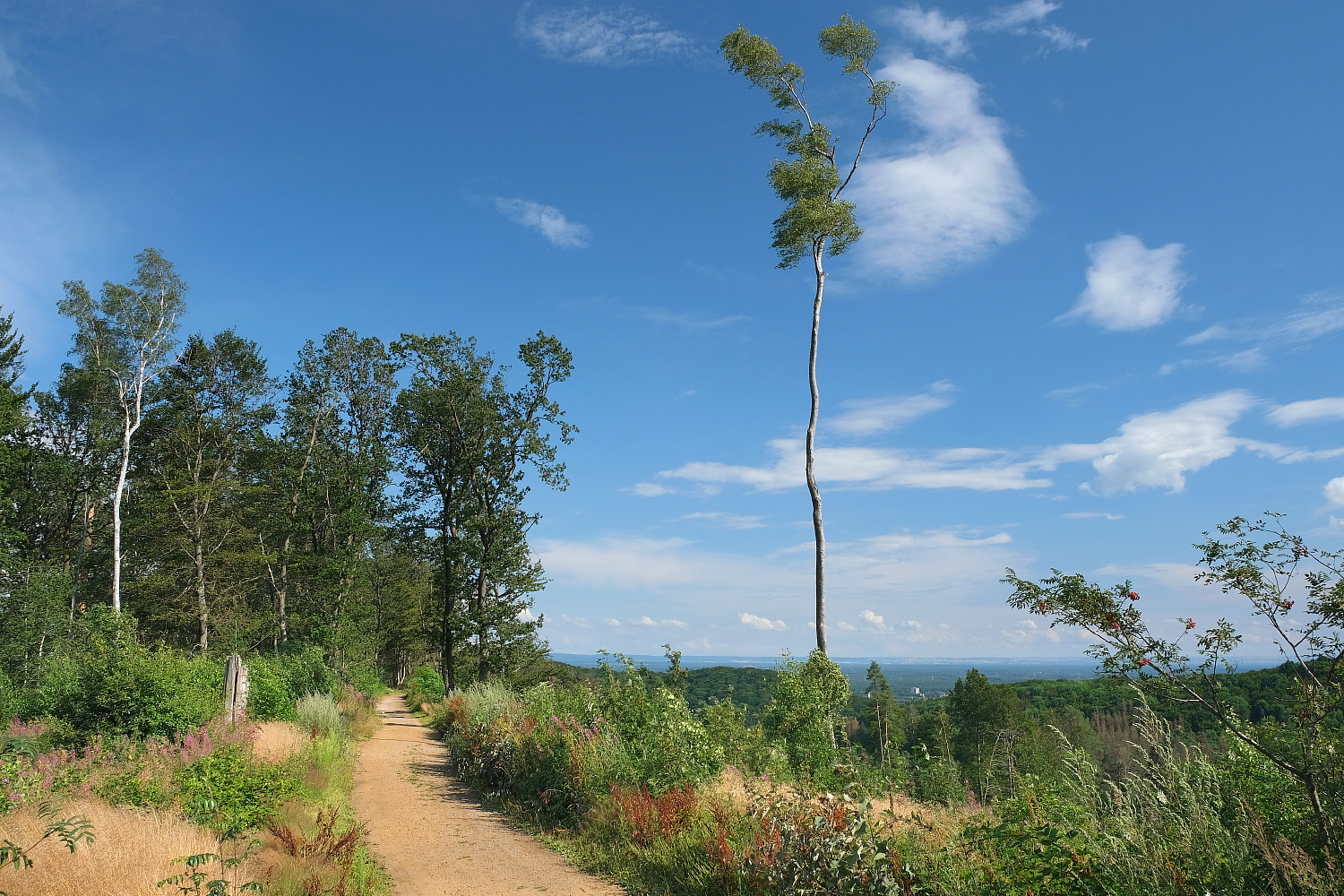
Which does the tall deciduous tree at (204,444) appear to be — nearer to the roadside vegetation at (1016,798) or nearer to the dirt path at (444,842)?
the dirt path at (444,842)

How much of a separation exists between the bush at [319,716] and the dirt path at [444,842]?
1205mm

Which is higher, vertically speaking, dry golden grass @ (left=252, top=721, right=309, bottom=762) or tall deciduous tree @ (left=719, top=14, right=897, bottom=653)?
tall deciduous tree @ (left=719, top=14, right=897, bottom=653)

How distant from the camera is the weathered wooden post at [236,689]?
1180cm

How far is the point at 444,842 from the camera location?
8773 millimetres

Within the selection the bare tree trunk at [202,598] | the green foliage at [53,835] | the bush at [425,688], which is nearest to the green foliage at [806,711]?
the green foliage at [53,835]

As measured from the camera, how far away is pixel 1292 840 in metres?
3.99

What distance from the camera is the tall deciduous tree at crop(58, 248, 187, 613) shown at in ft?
83.6

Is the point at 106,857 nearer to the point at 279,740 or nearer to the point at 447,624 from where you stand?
the point at 279,740

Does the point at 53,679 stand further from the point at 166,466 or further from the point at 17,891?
the point at 166,466

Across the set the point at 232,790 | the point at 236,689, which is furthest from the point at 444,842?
the point at 236,689

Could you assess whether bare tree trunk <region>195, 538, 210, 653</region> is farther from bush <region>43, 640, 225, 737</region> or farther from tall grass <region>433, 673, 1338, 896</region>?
tall grass <region>433, 673, 1338, 896</region>

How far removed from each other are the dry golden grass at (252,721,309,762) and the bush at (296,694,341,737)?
1.77ft

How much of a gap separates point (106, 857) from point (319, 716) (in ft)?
34.3

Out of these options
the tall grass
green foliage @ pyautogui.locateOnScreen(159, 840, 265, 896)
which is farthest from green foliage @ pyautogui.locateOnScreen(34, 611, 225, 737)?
green foliage @ pyautogui.locateOnScreen(159, 840, 265, 896)
